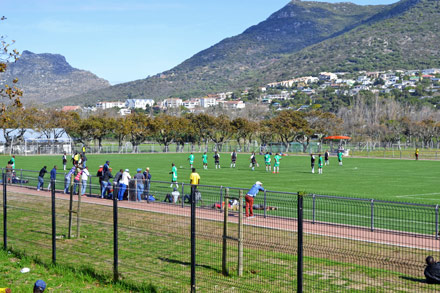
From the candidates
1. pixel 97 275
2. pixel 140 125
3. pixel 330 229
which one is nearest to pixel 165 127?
pixel 140 125

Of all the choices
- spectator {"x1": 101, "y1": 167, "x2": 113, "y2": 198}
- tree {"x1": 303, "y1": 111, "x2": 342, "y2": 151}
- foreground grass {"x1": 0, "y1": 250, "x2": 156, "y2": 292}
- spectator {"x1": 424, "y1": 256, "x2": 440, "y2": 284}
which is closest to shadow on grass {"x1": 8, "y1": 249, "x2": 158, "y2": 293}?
foreground grass {"x1": 0, "y1": 250, "x2": 156, "y2": 292}

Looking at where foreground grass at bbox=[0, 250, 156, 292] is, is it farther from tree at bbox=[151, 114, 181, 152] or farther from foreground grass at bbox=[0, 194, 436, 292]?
tree at bbox=[151, 114, 181, 152]

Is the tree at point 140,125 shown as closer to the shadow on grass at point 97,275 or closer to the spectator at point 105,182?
the spectator at point 105,182

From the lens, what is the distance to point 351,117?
13275 centimetres

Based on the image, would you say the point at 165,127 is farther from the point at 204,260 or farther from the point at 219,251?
the point at 204,260

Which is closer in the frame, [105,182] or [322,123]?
[105,182]

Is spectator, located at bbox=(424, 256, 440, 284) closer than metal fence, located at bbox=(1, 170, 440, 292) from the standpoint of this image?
Yes

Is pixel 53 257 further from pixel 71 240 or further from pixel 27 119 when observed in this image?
pixel 27 119

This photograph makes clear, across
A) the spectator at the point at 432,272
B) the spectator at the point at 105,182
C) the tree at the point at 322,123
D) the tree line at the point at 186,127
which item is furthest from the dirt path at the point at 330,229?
the tree at the point at 322,123

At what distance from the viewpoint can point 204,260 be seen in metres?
12.0

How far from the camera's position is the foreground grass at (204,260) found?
10.2 meters

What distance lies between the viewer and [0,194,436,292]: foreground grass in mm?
10156

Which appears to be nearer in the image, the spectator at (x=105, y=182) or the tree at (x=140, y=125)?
the spectator at (x=105, y=182)

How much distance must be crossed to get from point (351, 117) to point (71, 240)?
124 meters
